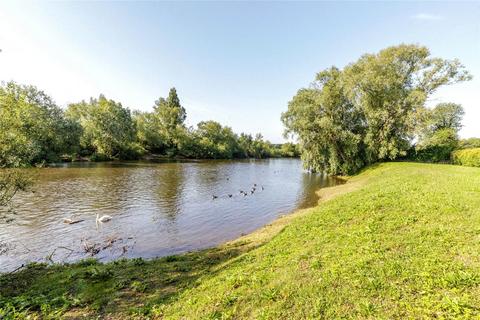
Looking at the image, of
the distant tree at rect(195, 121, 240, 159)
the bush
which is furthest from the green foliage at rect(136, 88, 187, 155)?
the bush

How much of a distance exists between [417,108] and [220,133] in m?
78.9

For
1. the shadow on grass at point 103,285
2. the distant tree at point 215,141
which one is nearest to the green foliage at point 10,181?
the shadow on grass at point 103,285

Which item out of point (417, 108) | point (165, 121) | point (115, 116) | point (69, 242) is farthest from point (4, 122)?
point (165, 121)

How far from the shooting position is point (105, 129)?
60.3 metres

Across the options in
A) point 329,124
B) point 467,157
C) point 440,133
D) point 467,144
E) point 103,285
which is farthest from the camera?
point 467,144

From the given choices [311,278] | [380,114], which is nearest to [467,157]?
[380,114]

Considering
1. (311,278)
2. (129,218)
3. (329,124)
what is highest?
(329,124)

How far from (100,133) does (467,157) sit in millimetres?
72891

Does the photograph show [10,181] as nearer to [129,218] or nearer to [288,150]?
[129,218]

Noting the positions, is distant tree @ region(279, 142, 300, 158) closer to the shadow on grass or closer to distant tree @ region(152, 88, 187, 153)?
distant tree @ region(152, 88, 187, 153)

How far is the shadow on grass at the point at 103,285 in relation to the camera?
6.59 m

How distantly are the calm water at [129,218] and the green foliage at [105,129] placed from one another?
3267cm

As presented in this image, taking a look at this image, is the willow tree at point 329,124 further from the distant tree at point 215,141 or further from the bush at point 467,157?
the distant tree at point 215,141

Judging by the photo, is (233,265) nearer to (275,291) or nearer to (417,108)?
(275,291)
